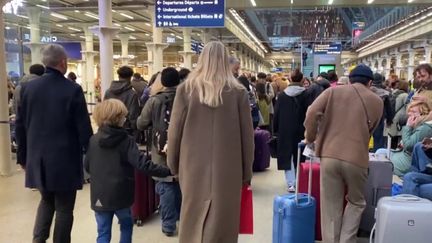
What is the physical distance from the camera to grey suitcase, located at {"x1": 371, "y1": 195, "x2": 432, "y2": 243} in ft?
9.50

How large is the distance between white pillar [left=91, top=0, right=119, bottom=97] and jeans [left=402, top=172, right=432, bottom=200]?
21.8ft

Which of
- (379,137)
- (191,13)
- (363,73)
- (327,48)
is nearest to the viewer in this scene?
(363,73)

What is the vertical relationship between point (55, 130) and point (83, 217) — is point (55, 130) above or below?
above

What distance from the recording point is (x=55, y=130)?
10.2ft

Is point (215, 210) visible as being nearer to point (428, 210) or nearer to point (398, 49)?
point (428, 210)

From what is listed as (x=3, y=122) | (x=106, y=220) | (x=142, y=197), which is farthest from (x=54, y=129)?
(x=3, y=122)

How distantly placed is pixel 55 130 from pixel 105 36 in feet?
20.5

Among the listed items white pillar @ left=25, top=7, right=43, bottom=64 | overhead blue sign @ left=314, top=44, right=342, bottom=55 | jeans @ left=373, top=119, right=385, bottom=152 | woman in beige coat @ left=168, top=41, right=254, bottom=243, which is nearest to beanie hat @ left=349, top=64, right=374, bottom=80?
woman in beige coat @ left=168, top=41, right=254, bottom=243

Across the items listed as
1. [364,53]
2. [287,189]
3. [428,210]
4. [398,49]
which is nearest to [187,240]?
[428,210]

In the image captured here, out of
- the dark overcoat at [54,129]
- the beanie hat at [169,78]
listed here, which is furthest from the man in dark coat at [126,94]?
the dark overcoat at [54,129]

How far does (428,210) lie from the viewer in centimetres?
289

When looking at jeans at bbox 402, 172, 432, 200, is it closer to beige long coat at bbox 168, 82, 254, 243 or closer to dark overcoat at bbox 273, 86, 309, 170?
dark overcoat at bbox 273, 86, 309, 170

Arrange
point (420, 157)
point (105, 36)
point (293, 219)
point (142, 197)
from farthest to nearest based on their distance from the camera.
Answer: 1. point (105, 36)
2. point (142, 197)
3. point (420, 157)
4. point (293, 219)

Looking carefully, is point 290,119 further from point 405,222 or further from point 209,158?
point 209,158
